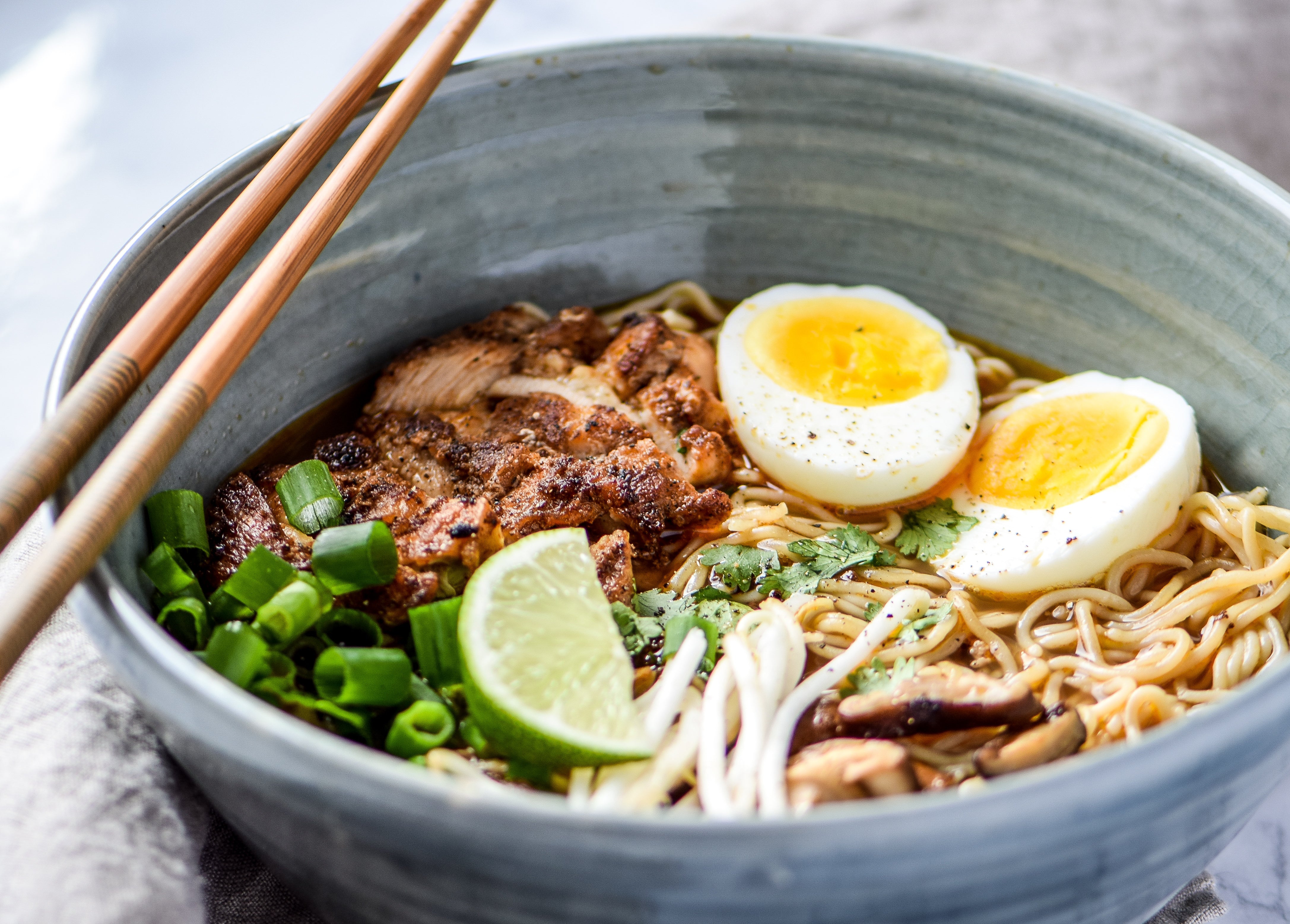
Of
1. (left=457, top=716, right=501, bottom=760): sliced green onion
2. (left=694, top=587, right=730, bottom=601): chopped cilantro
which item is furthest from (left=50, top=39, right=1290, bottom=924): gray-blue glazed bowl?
(left=694, top=587, right=730, bottom=601): chopped cilantro

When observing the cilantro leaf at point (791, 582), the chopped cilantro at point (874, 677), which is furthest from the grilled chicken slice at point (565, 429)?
the chopped cilantro at point (874, 677)

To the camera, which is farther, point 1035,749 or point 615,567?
point 615,567

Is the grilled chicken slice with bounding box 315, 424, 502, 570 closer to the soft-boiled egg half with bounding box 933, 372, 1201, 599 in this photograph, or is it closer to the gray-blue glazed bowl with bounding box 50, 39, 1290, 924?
the gray-blue glazed bowl with bounding box 50, 39, 1290, 924

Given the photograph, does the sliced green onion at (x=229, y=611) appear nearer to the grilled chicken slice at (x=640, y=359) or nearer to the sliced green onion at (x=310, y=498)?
the sliced green onion at (x=310, y=498)

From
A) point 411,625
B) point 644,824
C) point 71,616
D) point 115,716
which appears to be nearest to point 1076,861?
point 644,824

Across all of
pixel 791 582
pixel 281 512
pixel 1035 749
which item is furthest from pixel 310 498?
pixel 1035 749

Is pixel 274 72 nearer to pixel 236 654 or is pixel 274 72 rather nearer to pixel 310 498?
pixel 310 498
